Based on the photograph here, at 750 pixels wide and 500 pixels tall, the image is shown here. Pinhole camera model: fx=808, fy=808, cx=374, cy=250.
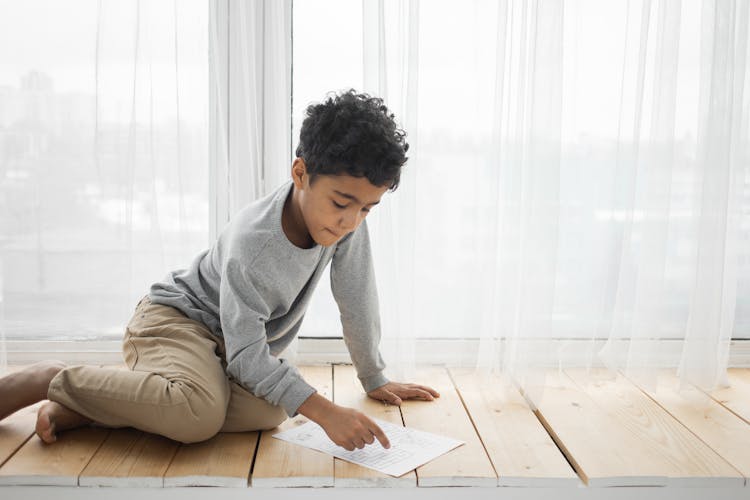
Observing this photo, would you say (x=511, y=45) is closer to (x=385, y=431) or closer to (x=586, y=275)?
(x=586, y=275)

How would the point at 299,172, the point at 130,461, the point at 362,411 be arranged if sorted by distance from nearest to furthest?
the point at 130,461
the point at 299,172
the point at 362,411

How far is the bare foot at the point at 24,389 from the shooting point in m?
1.37

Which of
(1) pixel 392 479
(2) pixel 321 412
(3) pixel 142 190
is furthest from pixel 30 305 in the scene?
(1) pixel 392 479

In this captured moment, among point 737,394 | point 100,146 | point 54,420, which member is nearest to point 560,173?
point 737,394

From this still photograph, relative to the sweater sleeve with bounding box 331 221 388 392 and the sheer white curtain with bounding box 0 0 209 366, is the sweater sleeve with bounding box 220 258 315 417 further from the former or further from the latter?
the sheer white curtain with bounding box 0 0 209 366

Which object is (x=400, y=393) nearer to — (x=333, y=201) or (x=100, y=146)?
(x=333, y=201)

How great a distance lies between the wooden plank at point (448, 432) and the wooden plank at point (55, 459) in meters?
0.53

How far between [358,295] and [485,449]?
1.27ft

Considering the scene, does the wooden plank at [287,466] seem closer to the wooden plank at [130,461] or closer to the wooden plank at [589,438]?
the wooden plank at [130,461]

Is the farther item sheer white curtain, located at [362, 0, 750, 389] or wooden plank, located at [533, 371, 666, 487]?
sheer white curtain, located at [362, 0, 750, 389]

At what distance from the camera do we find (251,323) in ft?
4.45

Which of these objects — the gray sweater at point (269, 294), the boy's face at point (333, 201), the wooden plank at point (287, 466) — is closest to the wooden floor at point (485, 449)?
the wooden plank at point (287, 466)

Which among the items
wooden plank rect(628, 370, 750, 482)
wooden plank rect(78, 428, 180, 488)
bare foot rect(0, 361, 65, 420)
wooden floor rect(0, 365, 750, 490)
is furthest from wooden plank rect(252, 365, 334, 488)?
wooden plank rect(628, 370, 750, 482)

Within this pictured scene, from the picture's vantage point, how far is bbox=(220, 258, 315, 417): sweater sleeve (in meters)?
1.33
